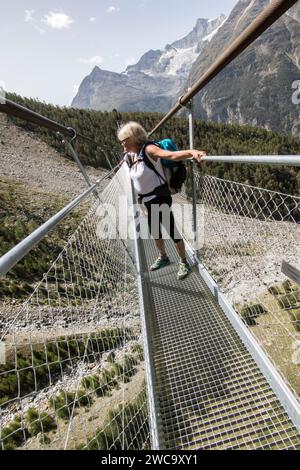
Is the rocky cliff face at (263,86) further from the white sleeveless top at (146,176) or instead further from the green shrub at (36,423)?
the green shrub at (36,423)

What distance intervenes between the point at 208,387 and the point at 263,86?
169 meters

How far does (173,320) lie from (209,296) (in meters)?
0.41

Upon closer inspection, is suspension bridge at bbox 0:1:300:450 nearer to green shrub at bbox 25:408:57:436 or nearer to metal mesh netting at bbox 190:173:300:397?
green shrub at bbox 25:408:57:436

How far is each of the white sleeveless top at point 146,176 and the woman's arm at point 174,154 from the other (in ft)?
0.43

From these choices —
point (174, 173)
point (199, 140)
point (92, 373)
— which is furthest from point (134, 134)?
point (199, 140)

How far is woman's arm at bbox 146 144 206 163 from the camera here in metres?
2.17

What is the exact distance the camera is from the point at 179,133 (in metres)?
27.4

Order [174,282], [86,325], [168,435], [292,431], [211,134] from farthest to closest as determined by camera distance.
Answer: [211,134] → [86,325] → [174,282] → [168,435] → [292,431]

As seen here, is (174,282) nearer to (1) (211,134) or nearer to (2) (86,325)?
(2) (86,325)

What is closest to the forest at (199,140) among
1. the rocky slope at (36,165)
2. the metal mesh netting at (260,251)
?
the rocky slope at (36,165)

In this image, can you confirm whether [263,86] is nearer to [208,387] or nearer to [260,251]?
[260,251]

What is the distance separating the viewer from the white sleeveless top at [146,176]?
2943 millimetres

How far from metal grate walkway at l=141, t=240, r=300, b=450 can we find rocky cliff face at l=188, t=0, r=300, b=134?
473ft
